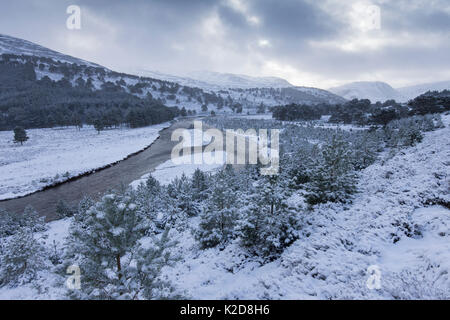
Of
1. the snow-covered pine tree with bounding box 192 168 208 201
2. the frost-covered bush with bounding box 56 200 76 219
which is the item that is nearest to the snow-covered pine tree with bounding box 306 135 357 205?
the snow-covered pine tree with bounding box 192 168 208 201

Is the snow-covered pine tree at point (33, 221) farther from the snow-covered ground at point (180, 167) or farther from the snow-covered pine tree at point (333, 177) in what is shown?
the snow-covered pine tree at point (333, 177)

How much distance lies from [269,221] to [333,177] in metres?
5.71

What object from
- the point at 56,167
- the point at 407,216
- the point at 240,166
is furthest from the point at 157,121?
the point at 407,216

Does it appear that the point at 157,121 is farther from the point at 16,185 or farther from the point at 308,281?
the point at 308,281

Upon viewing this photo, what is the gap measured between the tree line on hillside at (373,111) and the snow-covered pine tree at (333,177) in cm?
5360

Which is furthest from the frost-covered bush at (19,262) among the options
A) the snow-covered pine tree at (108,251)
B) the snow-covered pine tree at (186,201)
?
the snow-covered pine tree at (186,201)

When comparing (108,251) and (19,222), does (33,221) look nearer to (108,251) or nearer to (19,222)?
(19,222)

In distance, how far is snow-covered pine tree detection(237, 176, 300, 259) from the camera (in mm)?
9445

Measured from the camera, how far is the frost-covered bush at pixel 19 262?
1050 centimetres

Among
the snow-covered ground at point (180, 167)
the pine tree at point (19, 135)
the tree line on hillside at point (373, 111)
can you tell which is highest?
the tree line on hillside at point (373, 111)

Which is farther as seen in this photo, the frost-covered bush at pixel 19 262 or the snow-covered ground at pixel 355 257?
the frost-covered bush at pixel 19 262

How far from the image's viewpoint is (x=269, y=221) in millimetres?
9297

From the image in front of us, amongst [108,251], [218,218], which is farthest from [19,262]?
[218,218]
